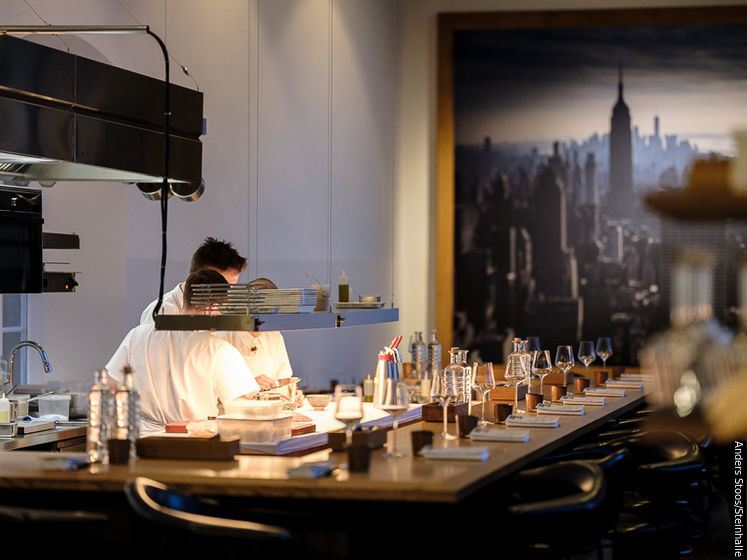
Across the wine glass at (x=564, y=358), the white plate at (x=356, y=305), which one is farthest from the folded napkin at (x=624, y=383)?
the white plate at (x=356, y=305)

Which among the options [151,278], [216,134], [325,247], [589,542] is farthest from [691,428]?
[325,247]

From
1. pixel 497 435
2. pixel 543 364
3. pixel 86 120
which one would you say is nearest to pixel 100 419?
pixel 86 120

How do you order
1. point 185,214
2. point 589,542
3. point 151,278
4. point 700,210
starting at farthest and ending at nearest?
point 185,214 < point 151,278 < point 589,542 < point 700,210

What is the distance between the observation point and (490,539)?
3.52 meters

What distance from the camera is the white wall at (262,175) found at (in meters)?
5.32

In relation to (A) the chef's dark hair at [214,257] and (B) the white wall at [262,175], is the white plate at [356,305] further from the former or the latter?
(B) the white wall at [262,175]

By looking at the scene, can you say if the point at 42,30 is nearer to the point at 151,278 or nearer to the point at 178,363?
the point at 178,363

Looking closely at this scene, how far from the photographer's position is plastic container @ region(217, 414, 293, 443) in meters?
3.39

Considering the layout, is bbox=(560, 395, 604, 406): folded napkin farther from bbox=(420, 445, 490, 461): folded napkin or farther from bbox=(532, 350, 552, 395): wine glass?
bbox=(420, 445, 490, 461): folded napkin

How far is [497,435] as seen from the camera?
367 cm

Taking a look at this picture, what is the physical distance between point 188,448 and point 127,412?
0.23m

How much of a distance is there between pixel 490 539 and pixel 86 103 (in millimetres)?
2021

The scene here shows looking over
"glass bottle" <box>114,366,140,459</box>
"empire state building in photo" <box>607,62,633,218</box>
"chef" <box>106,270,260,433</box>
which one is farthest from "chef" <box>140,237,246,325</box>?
"empire state building in photo" <box>607,62,633,218</box>

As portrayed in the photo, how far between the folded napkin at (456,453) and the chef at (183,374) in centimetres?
153
